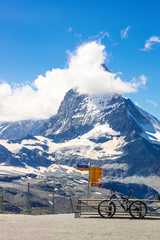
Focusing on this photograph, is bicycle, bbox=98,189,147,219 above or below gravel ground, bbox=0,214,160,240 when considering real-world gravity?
above

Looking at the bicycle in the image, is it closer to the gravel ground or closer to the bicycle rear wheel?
the bicycle rear wheel

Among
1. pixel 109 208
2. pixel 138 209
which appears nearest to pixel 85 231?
pixel 109 208

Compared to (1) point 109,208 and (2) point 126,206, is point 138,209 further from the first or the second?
(1) point 109,208

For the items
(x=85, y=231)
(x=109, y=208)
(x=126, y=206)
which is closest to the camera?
(x=85, y=231)

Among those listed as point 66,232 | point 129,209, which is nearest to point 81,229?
point 66,232

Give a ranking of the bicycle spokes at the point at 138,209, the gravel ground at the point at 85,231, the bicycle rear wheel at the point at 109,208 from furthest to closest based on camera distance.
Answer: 1. the bicycle rear wheel at the point at 109,208
2. the bicycle spokes at the point at 138,209
3. the gravel ground at the point at 85,231

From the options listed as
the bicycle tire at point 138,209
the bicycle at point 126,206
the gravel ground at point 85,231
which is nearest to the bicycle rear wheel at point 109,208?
the bicycle at point 126,206

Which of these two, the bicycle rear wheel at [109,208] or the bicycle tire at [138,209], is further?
the bicycle rear wheel at [109,208]

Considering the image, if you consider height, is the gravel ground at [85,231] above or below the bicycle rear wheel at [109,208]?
below

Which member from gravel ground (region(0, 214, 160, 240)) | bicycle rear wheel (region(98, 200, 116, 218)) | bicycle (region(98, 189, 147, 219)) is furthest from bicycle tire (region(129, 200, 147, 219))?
gravel ground (region(0, 214, 160, 240))

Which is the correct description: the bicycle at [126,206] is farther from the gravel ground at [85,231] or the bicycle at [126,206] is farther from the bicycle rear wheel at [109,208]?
the gravel ground at [85,231]

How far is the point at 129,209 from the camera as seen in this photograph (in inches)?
813

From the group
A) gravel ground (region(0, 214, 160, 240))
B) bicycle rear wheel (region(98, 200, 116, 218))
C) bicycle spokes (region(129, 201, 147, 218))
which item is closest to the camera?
gravel ground (region(0, 214, 160, 240))

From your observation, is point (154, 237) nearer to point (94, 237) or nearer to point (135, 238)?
point (135, 238)
